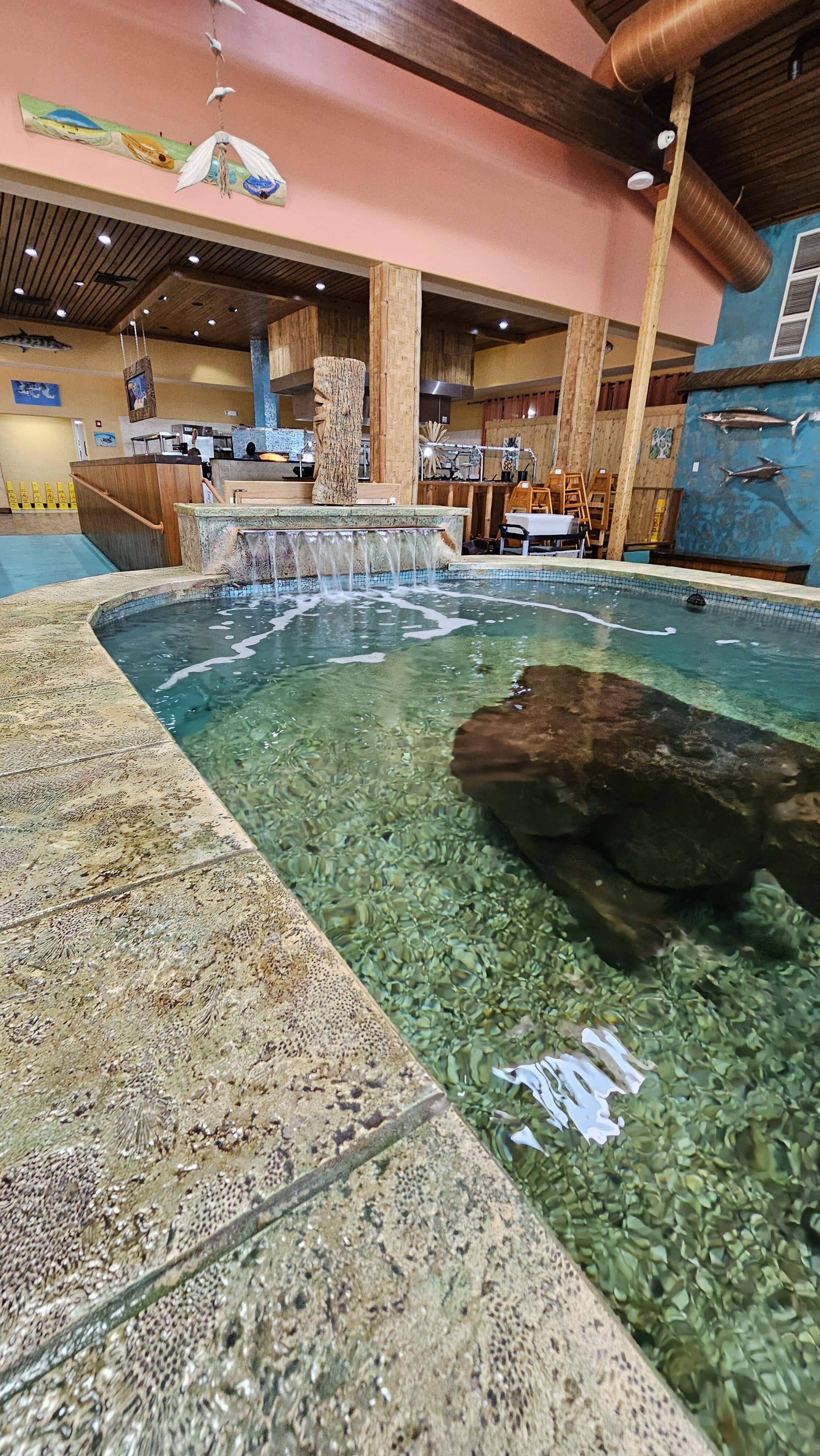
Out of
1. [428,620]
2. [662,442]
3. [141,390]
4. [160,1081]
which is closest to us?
[160,1081]

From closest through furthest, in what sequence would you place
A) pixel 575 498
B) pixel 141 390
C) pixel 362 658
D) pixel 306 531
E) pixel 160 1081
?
pixel 160 1081
pixel 362 658
pixel 306 531
pixel 575 498
pixel 141 390

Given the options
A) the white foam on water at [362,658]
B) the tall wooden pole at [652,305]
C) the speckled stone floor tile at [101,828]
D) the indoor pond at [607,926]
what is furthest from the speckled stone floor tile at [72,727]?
the tall wooden pole at [652,305]

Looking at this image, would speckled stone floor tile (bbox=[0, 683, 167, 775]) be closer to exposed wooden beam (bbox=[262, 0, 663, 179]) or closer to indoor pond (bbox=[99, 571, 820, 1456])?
indoor pond (bbox=[99, 571, 820, 1456])

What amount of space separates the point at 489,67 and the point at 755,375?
5.44 m

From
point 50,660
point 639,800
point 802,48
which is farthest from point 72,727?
point 802,48

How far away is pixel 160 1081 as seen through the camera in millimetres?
763

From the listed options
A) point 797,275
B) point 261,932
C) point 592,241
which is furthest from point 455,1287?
point 797,275

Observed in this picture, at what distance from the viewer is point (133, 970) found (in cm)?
92

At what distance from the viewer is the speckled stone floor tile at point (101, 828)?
111 cm

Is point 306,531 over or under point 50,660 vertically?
over

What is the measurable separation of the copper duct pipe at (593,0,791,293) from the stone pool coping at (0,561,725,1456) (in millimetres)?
7454

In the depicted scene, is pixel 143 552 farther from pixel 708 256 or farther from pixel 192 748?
pixel 708 256

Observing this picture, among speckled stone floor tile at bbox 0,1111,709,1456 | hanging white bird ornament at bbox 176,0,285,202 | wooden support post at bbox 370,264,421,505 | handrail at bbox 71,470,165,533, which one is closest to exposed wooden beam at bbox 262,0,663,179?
hanging white bird ornament at bbox 176,0,285,202

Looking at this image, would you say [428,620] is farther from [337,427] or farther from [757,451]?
[757,451]
